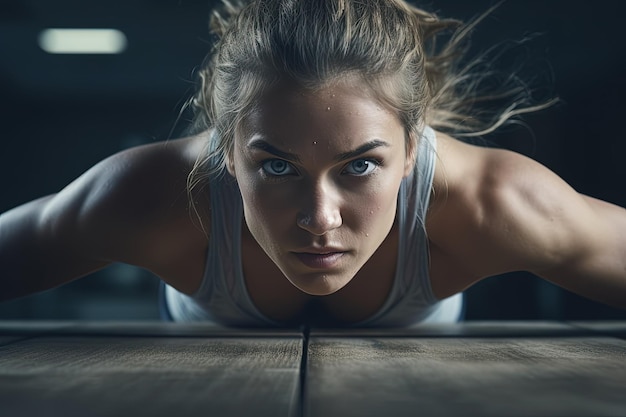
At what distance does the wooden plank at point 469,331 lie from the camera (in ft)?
2.86

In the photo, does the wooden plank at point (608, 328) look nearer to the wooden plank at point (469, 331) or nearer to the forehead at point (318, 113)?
the wooden plank at point (469, 331)

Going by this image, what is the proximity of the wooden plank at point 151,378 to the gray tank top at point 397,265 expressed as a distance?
0.20m

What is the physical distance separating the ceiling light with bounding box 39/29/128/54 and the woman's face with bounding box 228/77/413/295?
7.22ft

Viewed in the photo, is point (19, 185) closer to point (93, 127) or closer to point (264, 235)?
point (93, 127)

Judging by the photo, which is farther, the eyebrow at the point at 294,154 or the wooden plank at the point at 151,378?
the eyebrow at the point at 294,154

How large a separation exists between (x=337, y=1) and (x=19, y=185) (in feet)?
9.65

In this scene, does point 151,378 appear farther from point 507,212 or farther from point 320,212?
point 507,212

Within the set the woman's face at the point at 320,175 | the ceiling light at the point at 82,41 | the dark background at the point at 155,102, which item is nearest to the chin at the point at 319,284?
the woman's face at the point at 320,175

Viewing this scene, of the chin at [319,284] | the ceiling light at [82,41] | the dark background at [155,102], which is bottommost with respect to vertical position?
the chin at [319,284]

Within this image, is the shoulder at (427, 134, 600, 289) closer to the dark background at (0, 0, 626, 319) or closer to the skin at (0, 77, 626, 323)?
the skin at (0, 77, 626, 323)

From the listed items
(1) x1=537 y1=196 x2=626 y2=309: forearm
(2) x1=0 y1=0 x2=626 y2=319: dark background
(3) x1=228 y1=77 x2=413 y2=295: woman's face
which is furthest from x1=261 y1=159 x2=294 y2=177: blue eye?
(2) x1=0 y1=0 x2=626 y2=319: dark background

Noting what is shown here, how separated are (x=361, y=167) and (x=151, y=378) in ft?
1.04

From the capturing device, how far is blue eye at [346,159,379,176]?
29.5 inches

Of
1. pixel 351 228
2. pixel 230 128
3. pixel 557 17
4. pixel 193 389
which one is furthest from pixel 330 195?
pixel 557 17
